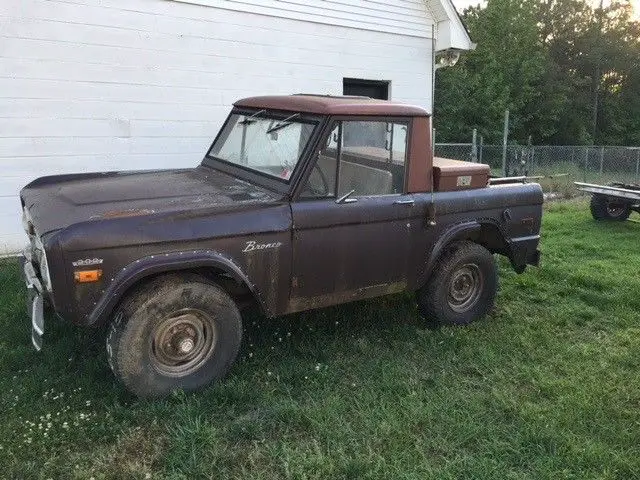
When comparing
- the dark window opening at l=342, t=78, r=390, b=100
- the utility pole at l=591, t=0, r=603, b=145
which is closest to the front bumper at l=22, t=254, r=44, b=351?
the dark window opening at l=342, t=78, r=390, b=100

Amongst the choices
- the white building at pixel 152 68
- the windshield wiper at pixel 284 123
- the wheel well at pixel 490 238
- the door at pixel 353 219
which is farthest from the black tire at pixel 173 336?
the white building at pixel 152 68

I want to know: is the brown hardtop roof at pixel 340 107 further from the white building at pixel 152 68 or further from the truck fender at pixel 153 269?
the white building at pixel 152 68

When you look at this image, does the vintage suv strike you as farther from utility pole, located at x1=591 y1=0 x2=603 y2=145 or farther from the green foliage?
utility pole, located at x1=591 y1=0 x2=603 y2=145

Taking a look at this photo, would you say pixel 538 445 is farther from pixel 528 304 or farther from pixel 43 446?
pixel 43 446

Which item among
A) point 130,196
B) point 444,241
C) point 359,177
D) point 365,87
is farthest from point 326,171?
point 365,87

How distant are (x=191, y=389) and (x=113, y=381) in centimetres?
55

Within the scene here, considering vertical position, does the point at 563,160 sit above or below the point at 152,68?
below

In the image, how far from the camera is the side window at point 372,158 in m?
3.85

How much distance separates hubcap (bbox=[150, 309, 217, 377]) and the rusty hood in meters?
0.68

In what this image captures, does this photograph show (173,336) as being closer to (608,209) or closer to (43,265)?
(43,265)

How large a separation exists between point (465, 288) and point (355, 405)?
70.9 inches

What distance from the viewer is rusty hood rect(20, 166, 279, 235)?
332 cm

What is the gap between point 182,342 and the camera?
3.45 m

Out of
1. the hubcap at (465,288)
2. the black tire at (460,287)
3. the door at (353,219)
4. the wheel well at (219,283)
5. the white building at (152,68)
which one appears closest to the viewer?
the wheel well at (219,283)
